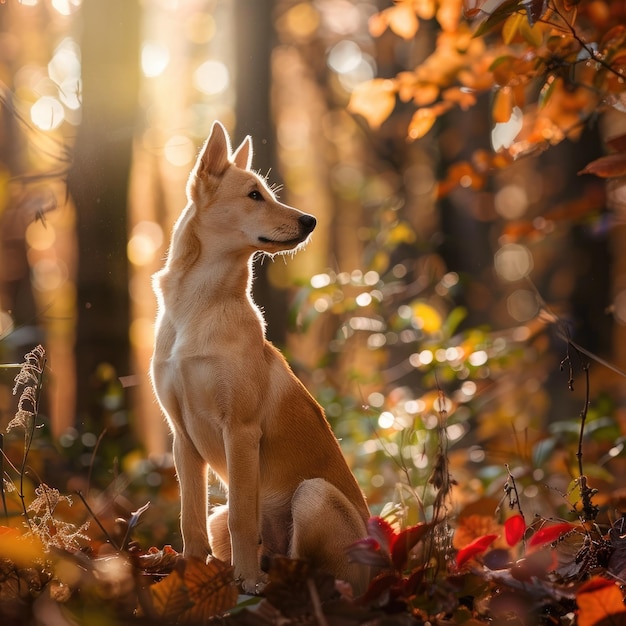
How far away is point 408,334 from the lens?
6.24 m

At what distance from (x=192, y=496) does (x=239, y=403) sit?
0.62 metres

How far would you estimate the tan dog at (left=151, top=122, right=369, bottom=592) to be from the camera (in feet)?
11.7

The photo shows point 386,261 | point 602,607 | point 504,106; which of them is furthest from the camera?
point 386,261

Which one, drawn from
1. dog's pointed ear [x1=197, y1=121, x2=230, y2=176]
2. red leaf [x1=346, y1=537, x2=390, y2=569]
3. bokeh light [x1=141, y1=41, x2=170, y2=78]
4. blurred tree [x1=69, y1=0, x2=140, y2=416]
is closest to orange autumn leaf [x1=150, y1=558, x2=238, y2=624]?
red leaf [x1=346, y1=537, x2=390, y2=569]

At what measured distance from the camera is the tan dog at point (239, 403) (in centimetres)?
357

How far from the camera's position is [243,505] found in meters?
3.55

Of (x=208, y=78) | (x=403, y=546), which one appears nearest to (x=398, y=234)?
(x=403, y=546)

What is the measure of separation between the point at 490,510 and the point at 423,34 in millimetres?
10524

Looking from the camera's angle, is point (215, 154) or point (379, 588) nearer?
point (379, 588)

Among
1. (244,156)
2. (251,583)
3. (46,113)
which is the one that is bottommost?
(251,583)

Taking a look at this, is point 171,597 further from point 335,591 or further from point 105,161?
point 105,161

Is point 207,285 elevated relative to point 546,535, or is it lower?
elevated

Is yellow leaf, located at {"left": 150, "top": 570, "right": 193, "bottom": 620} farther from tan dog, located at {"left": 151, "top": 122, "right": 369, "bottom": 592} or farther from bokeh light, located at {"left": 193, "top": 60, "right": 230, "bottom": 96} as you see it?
bokeh light, located at {"left": 193, "top": 60, "right": 230, "bottom": 96}

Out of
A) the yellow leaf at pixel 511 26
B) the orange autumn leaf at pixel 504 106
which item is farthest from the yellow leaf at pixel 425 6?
the yellow leaf at pixel 511 26
